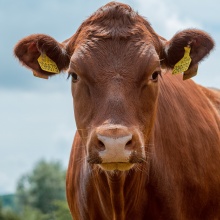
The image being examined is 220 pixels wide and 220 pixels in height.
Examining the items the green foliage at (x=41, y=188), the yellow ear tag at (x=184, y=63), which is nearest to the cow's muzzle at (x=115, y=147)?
the yellow ear tag at (x=184, y=63)

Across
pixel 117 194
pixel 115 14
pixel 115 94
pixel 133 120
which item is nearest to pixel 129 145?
pixel 133 120

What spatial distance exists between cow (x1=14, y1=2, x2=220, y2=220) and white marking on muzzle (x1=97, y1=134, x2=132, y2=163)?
1cm

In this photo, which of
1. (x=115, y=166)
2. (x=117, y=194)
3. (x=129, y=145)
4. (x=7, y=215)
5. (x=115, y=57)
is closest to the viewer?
(x=129, y=145)

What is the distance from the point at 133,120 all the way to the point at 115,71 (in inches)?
26.0

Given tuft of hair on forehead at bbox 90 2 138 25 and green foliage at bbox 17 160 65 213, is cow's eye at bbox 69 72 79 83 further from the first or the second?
green foliage at bbox 17 160 65 213

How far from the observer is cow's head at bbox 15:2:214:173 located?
1005 cm

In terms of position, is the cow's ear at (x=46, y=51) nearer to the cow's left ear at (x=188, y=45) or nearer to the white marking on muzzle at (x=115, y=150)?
the cow's left ear at (x=188, y=45)

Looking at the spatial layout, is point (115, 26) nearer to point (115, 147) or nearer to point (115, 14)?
point (115, 14)

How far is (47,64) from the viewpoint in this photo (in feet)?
38.6

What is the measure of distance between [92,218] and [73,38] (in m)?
2.37

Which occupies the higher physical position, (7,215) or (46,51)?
(46,51)

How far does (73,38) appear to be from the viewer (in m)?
11.6

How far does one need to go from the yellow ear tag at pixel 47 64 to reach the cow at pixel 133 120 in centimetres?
1

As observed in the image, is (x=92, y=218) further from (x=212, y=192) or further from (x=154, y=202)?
(x=212, y=192)
